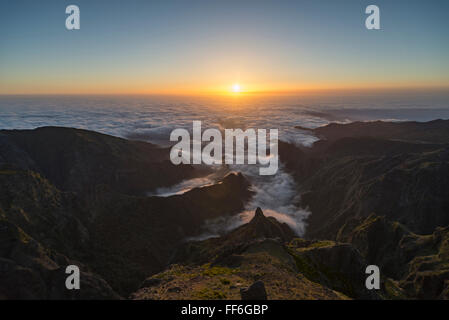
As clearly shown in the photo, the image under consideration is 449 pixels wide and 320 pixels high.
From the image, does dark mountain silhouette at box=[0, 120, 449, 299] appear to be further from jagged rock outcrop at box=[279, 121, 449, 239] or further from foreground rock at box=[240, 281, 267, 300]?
jagged rock outcrop at box=[279, 121, 449, 239]

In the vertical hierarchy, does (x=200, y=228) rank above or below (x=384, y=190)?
below

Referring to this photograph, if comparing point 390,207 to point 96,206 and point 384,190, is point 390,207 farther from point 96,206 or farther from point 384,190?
point 96,206

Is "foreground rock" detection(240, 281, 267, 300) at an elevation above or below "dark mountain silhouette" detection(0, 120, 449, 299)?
above

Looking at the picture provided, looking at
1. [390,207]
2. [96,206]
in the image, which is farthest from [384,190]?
[96,206]

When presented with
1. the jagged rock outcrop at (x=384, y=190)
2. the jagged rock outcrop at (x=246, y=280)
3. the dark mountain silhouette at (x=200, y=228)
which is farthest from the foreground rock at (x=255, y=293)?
the jagged rock outcrop at (x=384, y=190)

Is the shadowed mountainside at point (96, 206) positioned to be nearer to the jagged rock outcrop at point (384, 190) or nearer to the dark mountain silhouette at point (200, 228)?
the dark mountain silhouette at point (200, 228)

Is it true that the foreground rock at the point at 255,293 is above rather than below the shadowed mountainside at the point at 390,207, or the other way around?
above

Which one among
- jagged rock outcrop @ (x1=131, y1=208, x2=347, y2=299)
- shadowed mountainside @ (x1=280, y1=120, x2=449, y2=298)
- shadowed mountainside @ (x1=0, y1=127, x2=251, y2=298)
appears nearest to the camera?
jagged rock outcrop @ (x1=131, y1=208, x2=347, y2=299)

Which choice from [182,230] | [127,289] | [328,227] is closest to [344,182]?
[328,227]

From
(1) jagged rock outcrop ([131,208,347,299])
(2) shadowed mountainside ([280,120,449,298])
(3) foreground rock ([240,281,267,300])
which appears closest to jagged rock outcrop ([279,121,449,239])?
(2) shadowed mountainside ([280,120,449,298])

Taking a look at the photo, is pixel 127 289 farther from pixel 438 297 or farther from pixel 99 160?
pixel 99 160

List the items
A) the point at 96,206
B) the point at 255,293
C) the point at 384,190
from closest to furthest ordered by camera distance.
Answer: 1. the point at 255,293
2. the point at 96,206
3. the point at 384,190

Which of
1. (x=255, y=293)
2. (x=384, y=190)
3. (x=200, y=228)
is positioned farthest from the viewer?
(x=200, y=228)
